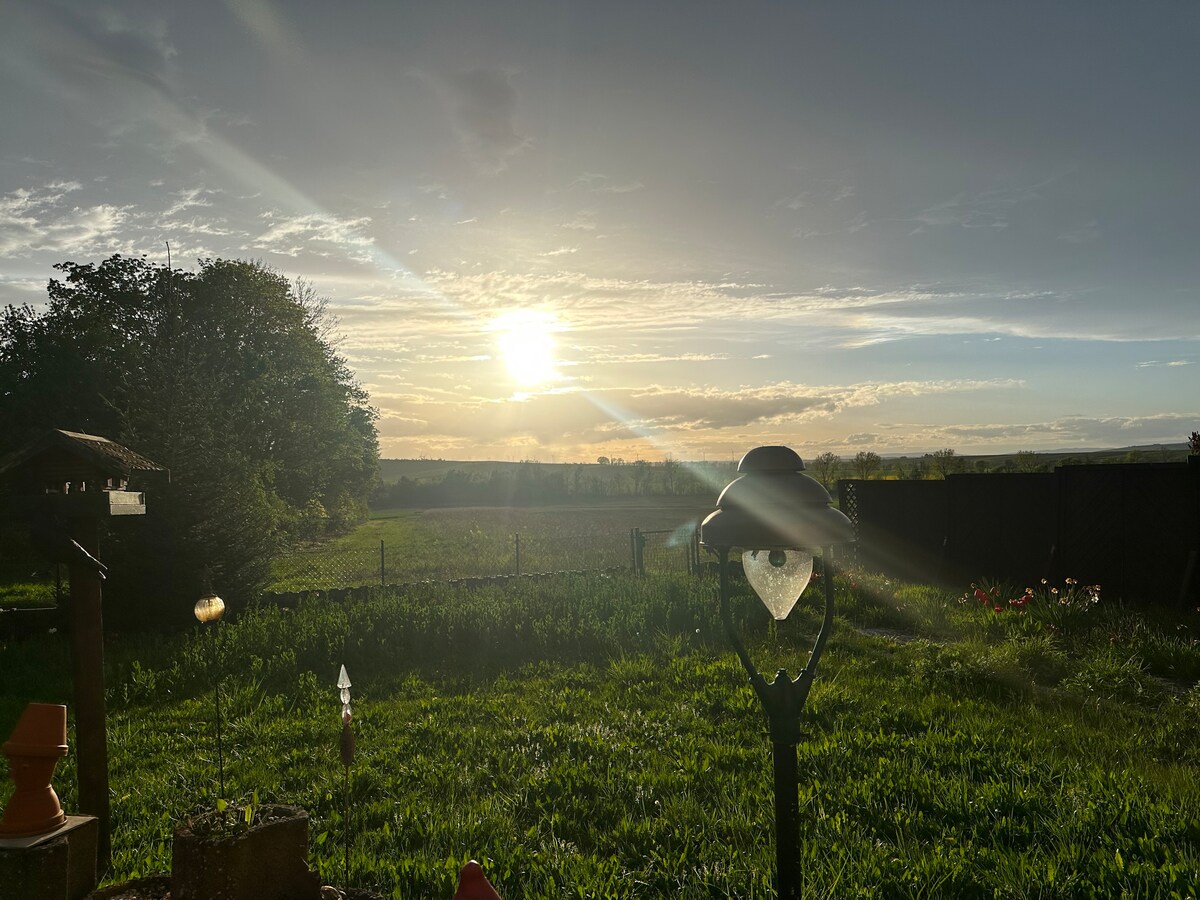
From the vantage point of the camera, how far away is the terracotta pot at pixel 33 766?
3180 mm

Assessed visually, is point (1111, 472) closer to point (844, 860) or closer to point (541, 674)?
point (541, 674)

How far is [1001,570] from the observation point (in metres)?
14.1

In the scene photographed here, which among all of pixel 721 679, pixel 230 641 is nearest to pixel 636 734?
pixel 721 679

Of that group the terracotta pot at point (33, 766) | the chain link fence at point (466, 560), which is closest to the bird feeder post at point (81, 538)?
the terracotta pot at point (33, 766)

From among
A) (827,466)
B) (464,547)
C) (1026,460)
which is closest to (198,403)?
(464,547)

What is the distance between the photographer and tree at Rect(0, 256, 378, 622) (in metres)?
12.8

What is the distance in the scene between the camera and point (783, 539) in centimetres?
285

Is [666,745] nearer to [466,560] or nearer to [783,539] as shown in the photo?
[783,539]

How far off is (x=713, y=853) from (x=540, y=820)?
1194 millimetres

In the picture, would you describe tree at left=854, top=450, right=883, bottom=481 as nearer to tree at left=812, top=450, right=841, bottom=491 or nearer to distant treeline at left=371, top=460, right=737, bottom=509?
tree at left=812, top=450, right=841, bottom=491

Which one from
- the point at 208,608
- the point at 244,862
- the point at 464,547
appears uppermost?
the point at 208,608

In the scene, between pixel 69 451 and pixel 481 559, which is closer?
pixel 69 451

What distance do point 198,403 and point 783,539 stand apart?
13.5m

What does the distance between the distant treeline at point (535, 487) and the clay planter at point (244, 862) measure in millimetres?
58426
